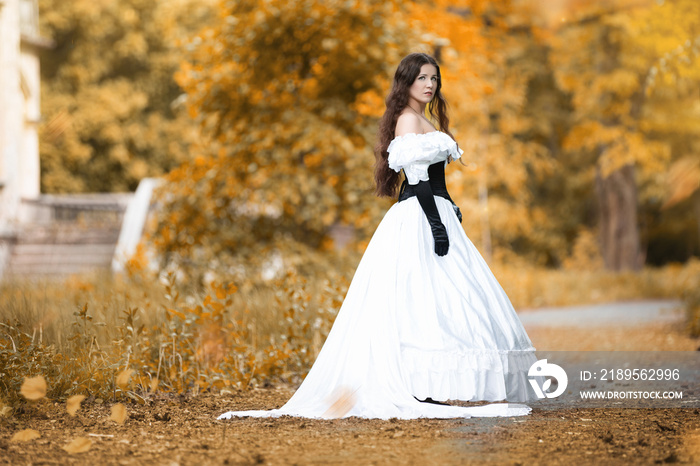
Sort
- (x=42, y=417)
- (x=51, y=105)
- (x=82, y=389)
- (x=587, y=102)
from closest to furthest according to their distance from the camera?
(x=42, y=417) < (x=82, y=389) < (x=587, y=102) < (x=51, y=105)

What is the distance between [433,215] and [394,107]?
0.77 meters

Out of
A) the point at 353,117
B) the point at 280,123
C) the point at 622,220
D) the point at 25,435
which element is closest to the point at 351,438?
the point at 25,435

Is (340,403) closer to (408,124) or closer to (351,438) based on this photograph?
(351,438)

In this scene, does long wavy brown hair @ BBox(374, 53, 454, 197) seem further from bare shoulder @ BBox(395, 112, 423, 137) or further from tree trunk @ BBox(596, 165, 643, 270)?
tree trunk @ BBox(596, 165, 643, 270)

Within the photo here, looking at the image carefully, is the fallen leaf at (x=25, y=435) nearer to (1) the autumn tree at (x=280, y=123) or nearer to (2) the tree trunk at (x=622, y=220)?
(1) the autumn tree at (x=280, y=123)

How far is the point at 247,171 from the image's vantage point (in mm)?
9086

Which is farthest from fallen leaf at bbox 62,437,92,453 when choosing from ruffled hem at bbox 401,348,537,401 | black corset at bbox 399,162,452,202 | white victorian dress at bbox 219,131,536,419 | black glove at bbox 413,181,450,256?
black corset at bbox 399,162,452,202

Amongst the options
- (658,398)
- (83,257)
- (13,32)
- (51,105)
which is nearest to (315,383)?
(658,398)

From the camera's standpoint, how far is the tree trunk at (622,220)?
1992cm

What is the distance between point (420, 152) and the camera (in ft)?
15.8

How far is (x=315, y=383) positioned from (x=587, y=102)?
15.6m

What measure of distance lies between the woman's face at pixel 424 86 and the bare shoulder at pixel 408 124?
0.41 ft

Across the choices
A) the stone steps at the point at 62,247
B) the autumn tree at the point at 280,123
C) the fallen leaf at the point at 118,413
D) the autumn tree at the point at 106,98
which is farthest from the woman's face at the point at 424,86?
the autumn tree at the point at 106,98

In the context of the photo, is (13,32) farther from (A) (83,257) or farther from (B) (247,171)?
(B) (247,171)
